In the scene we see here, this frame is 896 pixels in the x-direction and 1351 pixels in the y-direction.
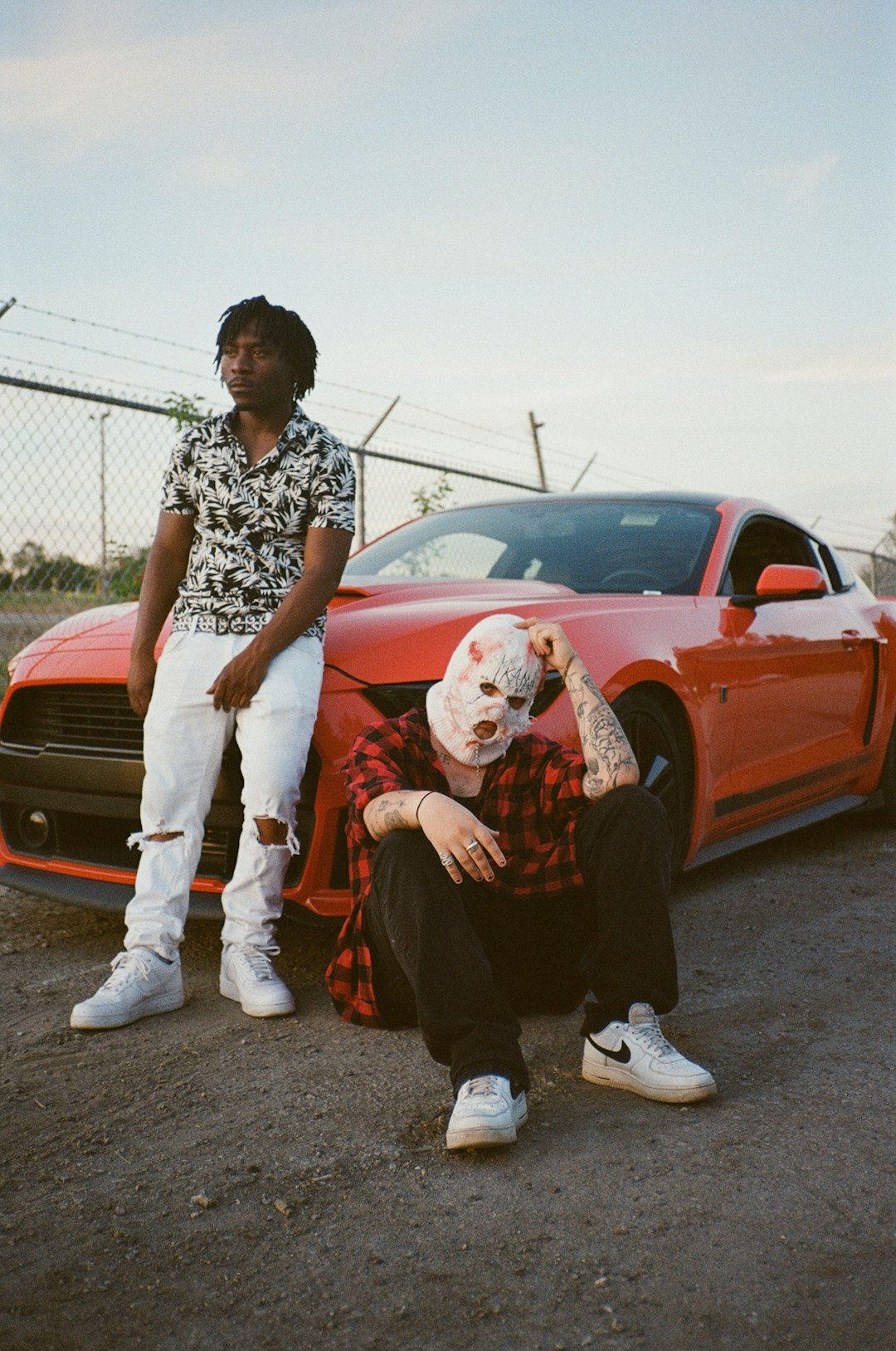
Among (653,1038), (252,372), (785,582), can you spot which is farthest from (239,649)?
(785,582)

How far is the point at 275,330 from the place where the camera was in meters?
3.29

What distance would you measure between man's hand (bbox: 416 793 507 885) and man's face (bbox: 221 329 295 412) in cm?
142

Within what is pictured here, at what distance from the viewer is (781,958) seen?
140 inches

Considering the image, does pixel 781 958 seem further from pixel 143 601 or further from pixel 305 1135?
pixel 143 601

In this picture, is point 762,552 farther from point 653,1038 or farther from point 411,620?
point 653,1038

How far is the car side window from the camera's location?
4484 mm

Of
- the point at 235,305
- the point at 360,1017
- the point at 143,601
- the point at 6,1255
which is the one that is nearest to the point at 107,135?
the point at 235,305

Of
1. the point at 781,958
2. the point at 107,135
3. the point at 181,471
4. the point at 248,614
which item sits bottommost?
the point at 781,958

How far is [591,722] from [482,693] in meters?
0.30

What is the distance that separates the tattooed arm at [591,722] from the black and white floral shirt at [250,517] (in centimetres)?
69

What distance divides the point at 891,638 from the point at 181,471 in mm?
3496

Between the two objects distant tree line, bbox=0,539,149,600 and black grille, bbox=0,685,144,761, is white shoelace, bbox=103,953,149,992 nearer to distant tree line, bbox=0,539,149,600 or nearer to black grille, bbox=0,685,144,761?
black grille, bbox=0,685,144,761

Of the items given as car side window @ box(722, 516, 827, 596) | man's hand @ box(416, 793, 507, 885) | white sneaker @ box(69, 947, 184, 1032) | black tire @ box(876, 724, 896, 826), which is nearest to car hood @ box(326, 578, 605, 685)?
man's hand @ box(416, 793, 507, 885)

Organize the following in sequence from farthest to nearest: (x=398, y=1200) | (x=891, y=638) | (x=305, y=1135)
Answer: (x=891, y=638), (x=305, y=1135), (x=398, y=1200)
